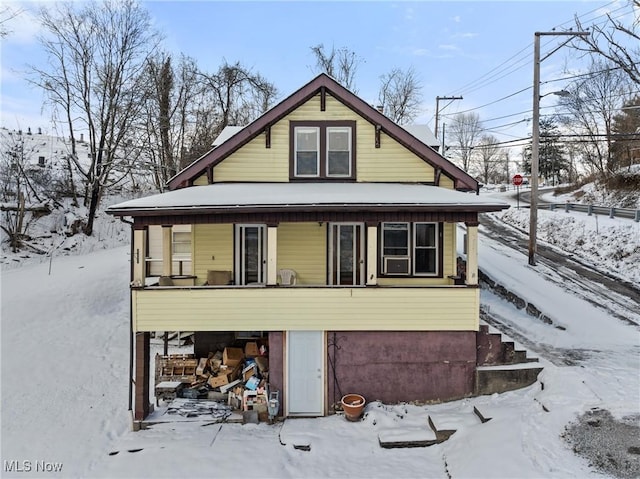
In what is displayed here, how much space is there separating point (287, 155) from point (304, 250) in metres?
2.82

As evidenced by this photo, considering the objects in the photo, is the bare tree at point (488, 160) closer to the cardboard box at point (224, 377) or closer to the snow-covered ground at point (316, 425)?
the snow-covered ground at point (316, 425)

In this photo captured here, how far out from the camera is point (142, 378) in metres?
9.45

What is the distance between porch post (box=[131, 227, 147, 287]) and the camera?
962 cm

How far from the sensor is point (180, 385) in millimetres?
10516

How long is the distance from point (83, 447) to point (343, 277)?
7422 mm

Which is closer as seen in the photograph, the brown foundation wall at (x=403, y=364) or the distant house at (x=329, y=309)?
the distant house at (x=329, y=309)

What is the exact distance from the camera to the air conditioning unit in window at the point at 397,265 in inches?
453

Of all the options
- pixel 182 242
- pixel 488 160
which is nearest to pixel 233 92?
pixel 182 242

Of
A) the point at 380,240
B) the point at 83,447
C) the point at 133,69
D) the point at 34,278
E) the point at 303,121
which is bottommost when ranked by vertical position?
the point at 83,447

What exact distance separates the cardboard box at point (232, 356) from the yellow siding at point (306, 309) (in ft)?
6.21

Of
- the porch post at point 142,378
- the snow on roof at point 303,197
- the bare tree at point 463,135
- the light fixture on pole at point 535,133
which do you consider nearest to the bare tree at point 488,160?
the bare tree at point 463,135

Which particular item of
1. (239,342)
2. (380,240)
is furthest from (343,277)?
(239,342)

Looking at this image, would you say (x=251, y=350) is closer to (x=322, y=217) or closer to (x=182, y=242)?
(x=182, y=242)

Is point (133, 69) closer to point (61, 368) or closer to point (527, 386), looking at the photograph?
point (61, 368)
